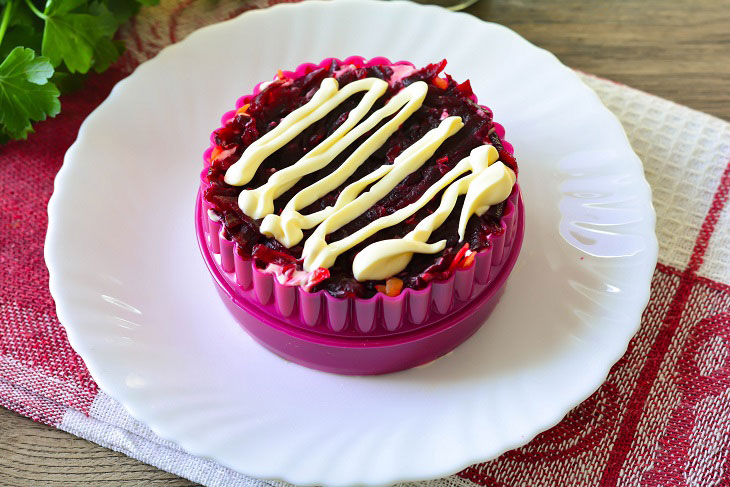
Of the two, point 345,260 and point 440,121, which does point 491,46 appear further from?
point 345,260

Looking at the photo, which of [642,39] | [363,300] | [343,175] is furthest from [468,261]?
[642,39]

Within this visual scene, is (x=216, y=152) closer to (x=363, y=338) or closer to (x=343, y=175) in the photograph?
(x=343, y=175)

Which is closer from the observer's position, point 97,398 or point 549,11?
point 97,398

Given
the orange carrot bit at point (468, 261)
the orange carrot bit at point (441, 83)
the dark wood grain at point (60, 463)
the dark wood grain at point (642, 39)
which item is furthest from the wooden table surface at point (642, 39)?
the dark wood grain at point (60, 463)

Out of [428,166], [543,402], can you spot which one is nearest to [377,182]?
[428,166]

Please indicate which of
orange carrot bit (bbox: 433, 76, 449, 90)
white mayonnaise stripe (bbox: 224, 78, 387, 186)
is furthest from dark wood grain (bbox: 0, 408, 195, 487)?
orange carrot bit (bbox: 433, 76, 449, 90)

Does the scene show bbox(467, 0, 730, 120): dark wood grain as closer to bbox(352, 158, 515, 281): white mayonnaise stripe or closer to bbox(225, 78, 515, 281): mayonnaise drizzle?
bbox(225, 78, 515, 281): mayonnaise drizzle
